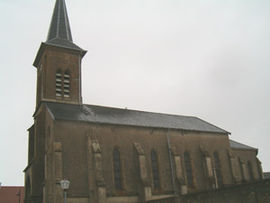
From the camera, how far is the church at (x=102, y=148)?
25.6 m

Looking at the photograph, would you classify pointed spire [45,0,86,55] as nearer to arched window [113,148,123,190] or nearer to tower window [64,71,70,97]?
tower window [64,71,70,97]

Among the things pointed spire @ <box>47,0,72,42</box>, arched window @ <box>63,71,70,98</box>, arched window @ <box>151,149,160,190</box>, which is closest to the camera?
arched window @ <box>151,149,160,190</box>

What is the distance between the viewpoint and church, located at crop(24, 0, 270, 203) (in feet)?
84.0

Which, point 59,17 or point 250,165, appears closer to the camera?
point 59,17

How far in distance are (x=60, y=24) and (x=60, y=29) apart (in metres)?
0.76

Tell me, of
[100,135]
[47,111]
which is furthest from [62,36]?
[100,135]

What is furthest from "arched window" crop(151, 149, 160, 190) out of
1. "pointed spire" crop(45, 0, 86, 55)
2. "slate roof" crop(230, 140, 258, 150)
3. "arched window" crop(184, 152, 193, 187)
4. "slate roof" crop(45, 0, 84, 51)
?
"slate roof" crop(230, 140, 258, 150)

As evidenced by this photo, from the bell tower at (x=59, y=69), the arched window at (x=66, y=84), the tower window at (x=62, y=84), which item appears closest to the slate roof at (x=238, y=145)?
the bell tower at (x=59, y=69)

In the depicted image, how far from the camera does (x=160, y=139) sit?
3197 cm

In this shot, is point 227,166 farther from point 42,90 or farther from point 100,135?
point 42,90

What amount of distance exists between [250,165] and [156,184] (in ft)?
63.5

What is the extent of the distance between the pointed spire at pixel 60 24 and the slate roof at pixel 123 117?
923cm

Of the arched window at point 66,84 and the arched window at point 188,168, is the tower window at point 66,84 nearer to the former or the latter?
the arched window at point 66,84

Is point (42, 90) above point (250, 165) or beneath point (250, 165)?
above
